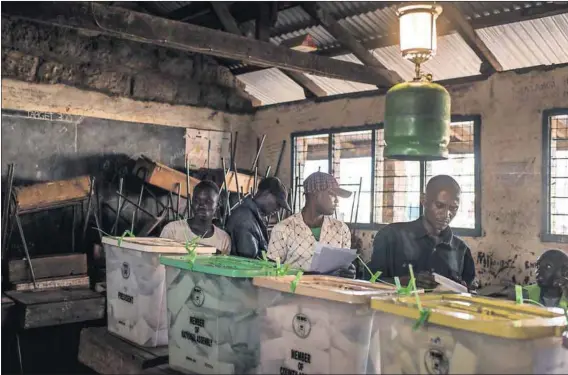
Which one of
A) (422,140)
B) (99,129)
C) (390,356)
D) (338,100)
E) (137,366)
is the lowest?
(137,366)

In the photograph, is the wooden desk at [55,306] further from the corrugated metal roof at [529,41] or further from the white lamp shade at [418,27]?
the corrugated metal roof at [529,41]

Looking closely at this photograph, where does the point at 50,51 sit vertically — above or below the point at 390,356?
above

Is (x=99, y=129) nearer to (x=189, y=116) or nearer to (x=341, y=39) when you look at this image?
(x=189, y=116)

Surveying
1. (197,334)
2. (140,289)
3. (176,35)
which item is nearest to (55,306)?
(176,35)

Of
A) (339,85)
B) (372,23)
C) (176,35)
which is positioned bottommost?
(176,35)

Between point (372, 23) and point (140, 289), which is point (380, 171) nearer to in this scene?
point (372, 23)

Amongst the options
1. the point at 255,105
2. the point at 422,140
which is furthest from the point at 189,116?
the point at 422,140

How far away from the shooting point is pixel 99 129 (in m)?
7.47

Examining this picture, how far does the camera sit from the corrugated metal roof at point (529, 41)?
Result: 5.62 m

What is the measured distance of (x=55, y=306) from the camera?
4957mm

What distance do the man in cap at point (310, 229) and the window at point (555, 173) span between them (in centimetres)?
305

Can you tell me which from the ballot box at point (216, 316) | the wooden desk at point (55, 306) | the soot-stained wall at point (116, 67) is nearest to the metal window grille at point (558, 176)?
the wooden desk at point (55, 306)

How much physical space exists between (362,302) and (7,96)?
6154 mm

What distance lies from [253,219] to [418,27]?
5.68ft
